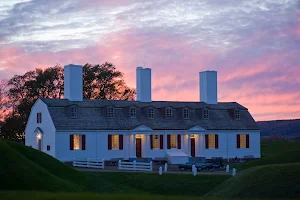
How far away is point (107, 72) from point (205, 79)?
770 inches

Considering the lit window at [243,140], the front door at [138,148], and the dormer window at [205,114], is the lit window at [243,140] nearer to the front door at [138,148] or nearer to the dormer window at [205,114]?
the dormer window at [205,114]

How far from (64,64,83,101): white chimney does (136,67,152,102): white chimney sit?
6.04m

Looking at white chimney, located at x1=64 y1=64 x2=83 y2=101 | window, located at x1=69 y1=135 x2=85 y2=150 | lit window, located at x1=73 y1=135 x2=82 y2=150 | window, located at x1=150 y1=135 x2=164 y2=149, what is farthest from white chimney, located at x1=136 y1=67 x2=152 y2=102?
lit window, located at x1=73 y1=135 x2=82 y2=150

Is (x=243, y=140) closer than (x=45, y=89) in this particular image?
Yes

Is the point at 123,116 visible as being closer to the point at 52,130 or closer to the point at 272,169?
the point at 52,130

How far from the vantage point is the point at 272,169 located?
30875 mm

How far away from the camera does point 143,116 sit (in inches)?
2114

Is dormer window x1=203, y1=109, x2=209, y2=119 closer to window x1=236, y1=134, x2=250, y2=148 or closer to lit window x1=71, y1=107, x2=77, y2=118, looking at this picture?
window x1=236, y1=134, x2=250, y2=148

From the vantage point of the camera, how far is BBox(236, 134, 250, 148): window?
5703cm

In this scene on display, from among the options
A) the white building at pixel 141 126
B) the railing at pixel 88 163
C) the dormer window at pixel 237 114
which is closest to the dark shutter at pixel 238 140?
the white building at pixel 141 126

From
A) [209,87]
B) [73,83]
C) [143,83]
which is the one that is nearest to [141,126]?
[143,83]

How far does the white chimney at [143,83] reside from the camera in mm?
55625

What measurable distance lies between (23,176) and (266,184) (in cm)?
1338

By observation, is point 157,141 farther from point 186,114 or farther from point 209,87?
point 209,87
